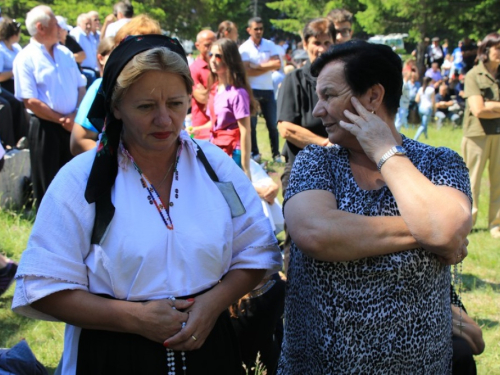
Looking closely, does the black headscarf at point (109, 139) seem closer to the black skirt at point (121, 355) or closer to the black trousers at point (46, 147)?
the black skirt at point (121, 355)

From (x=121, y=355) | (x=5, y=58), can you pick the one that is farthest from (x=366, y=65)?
(x=5, y=58)

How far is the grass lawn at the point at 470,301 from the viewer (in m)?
4.13

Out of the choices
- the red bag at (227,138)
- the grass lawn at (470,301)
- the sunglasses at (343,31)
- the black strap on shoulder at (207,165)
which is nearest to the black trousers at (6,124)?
the grass lawn at (470,301)

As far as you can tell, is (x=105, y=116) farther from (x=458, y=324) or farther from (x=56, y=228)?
(x=458, y=324)

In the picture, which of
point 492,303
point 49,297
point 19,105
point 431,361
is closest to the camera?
point 49,297

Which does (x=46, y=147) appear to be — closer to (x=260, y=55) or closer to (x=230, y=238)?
(x=230, y=238)

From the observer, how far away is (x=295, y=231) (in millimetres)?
2277

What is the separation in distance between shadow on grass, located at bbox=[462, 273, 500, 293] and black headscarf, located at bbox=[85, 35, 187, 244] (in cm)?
420

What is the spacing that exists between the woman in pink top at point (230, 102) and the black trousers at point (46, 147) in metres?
1.77

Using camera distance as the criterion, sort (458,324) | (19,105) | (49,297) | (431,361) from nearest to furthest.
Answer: (49,297)
(431,361)
(458,324)
(19,105)

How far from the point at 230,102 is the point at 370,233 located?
391cm

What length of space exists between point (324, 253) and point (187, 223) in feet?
1.69

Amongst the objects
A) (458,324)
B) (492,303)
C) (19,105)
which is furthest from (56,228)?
(19,105)

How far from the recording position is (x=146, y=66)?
2.20 meters
